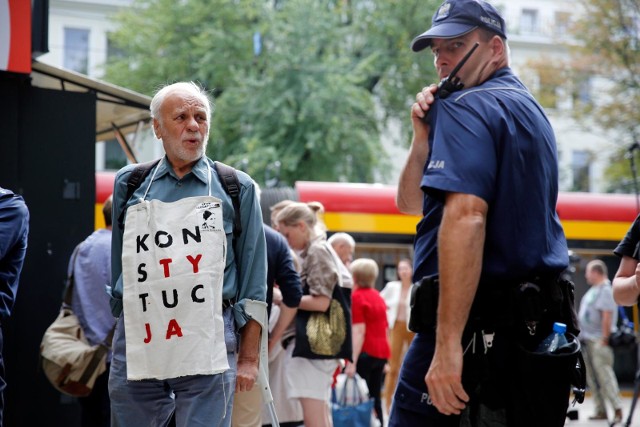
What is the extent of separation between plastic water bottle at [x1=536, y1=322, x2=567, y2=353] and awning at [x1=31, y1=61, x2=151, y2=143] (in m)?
5.25

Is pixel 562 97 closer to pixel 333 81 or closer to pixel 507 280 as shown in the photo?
pixel 333 81

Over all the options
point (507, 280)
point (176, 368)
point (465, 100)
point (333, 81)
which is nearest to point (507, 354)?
point (507, 280)

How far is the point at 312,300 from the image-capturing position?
7.21m

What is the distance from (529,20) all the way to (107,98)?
41052mm

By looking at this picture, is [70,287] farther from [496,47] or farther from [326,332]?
[496,47]

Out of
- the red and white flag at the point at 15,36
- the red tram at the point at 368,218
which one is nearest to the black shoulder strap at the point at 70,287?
the red and white flag at the point at 15,36

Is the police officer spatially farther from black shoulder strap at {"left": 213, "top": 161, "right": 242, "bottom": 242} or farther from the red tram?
the red tram

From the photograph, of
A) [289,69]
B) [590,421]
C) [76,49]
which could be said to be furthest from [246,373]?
[76,49]

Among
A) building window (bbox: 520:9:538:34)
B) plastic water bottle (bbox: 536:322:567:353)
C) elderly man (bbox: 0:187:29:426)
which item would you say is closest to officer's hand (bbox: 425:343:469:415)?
plastic water bottle (bbox: 536:322:567:353)

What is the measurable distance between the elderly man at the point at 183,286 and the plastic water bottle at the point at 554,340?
1.33 meters

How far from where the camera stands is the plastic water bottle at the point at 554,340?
315 centimetres

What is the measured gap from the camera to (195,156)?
4254 mm

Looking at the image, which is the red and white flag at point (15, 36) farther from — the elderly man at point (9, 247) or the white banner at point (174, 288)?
the white banner at point (174, 288)

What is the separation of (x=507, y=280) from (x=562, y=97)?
94.7 feet
